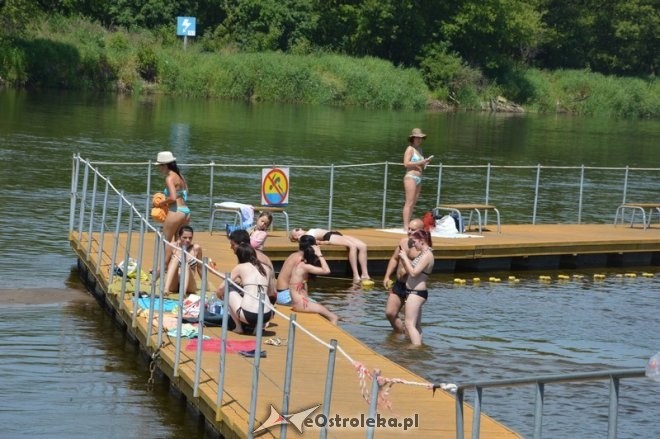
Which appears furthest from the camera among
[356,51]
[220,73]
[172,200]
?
[356,51]

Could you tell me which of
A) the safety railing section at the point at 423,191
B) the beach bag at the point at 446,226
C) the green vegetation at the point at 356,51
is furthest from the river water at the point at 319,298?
the green vegetation at the point at 356,51

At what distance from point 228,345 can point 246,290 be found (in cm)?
91

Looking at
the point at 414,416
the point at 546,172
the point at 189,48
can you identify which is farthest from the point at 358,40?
the point at 414,416

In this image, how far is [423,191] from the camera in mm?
38625

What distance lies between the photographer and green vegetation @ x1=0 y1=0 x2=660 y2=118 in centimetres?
7175

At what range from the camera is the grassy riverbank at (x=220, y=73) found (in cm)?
6994

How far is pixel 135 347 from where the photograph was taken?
17047 mm

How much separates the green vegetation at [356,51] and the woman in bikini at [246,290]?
5408 cm

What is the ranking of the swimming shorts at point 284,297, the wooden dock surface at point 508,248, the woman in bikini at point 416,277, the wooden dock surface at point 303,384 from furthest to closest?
the wooden dock surface at point 508,248
the swimming shorts at point 284,297
the woman in bikini at point 416,277
the wooden dock surface at point 303,384

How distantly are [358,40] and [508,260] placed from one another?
62625mm

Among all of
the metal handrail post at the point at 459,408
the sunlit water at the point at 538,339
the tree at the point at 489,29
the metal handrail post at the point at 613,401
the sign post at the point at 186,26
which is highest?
the tree at the point at 489,29

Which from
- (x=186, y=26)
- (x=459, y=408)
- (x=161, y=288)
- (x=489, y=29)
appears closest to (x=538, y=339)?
(x=161, y=288)

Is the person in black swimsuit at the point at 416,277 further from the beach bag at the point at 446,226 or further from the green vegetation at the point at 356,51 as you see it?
the green vegetation at the point at 356,51

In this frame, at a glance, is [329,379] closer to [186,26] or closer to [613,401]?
[613,401]
